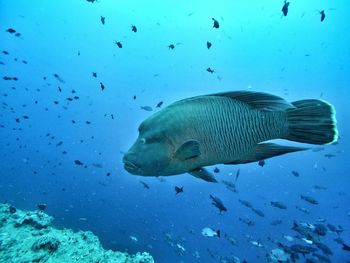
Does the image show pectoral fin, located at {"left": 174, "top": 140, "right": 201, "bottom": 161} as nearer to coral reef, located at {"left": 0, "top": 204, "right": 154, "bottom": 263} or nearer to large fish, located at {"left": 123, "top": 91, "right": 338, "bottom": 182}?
large fish, located at {"left": 123, "top": 91, "right": 338, "bottom": 182}

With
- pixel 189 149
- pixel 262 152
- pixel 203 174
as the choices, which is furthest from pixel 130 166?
pixel 262 152

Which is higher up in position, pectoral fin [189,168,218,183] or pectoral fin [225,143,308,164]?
pectoral fin [225,143,308,164]

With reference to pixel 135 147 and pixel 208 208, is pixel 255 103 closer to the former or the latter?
pixel 135 147

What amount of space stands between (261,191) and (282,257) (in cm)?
3287

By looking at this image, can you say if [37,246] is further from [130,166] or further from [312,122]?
[312,122]

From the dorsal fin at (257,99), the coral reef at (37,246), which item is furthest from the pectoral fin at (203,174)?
the coral reef at (37,246)

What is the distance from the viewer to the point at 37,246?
26.1ft

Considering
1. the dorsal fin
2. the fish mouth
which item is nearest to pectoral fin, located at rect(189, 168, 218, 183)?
the fish mouth

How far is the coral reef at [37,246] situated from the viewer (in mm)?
7852

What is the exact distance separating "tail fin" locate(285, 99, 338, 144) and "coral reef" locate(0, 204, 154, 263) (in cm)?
774

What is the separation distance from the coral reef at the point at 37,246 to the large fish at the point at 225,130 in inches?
273

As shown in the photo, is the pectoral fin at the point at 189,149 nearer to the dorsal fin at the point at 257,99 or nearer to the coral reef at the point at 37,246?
the dorsal fin at the point at 257,99

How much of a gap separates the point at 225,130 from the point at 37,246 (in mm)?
7854

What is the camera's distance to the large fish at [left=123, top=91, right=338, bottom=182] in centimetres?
230
